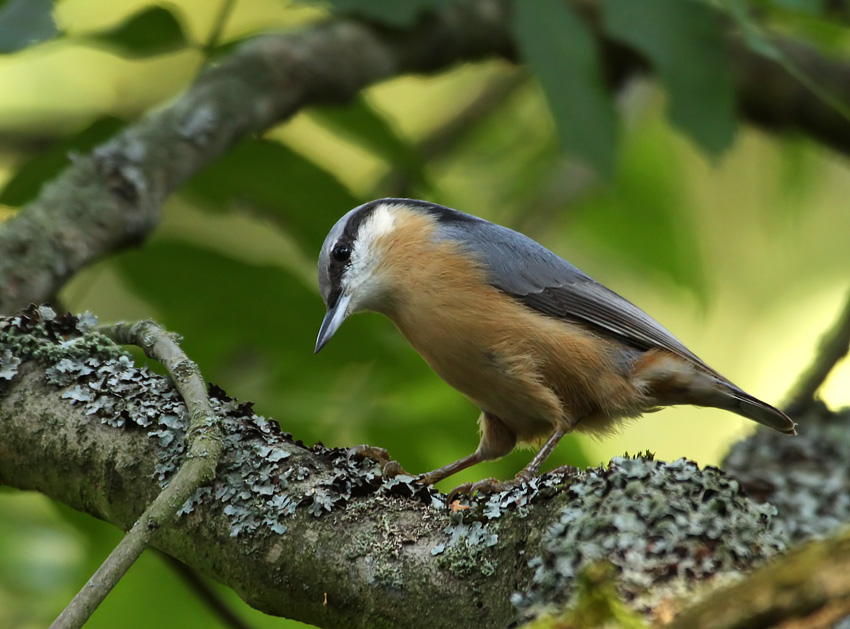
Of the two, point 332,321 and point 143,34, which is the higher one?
point 143,34

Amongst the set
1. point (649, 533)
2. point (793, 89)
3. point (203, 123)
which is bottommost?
point (649, 533)

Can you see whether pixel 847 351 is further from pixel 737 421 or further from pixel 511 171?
pixel 737 421

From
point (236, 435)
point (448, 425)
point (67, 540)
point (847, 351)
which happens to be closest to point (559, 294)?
point (448, 425)

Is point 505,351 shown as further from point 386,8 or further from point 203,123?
point 203,123

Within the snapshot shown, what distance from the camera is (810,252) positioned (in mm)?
6754

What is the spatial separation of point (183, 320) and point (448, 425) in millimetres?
1000

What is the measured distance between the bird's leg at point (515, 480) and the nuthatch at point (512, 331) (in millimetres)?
16

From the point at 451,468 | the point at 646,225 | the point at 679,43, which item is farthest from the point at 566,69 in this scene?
the point at 646,225

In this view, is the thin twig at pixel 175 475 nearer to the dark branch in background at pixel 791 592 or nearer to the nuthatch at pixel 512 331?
the nuthatch at pixel 512 331

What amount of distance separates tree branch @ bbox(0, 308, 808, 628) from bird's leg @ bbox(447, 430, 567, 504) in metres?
0.23

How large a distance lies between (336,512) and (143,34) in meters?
2.09

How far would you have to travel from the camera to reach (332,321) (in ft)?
9.89

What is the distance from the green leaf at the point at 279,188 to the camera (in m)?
3.16

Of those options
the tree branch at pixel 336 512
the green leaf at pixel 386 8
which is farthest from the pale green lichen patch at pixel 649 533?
the green leaf at pixel 386 8
